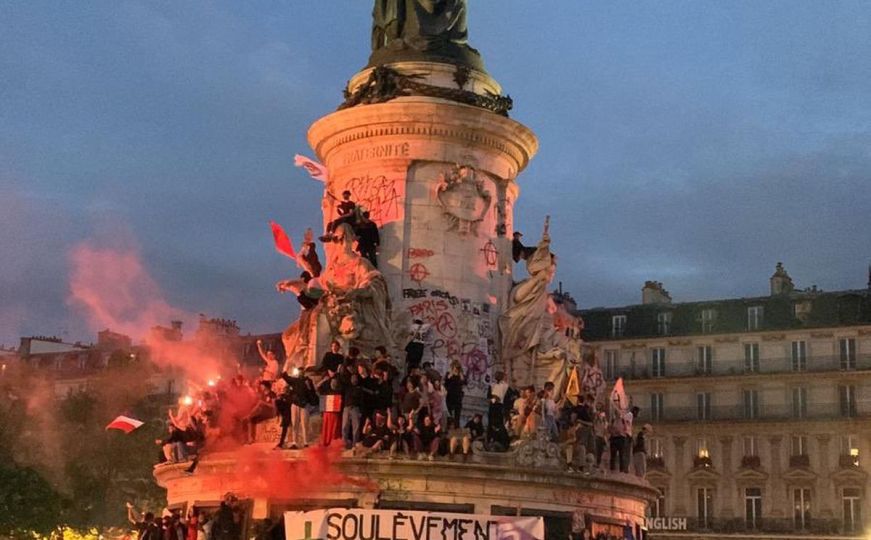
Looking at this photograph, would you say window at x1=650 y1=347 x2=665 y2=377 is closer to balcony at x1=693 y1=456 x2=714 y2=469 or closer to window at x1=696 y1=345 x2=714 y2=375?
window at x1=696 y1=345 x2=714 y2=375

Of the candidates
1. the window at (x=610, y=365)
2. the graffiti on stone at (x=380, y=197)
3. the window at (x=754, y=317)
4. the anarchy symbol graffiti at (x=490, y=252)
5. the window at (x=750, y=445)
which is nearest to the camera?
the graffiti on stone at (x=380, y=197)

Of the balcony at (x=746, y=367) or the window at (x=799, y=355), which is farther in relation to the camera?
the window at (x=799, y=355)

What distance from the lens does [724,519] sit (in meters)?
65.2

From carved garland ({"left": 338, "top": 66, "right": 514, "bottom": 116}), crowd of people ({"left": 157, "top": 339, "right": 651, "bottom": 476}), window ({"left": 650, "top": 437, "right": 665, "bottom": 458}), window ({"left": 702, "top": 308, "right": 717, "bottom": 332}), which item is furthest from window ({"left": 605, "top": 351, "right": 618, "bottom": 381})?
crowd of people ({"left": 157, "top": 339, "right": 651, "bottom": 476})

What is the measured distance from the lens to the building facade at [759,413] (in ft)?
208

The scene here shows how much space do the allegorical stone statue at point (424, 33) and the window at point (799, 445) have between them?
39720 mm

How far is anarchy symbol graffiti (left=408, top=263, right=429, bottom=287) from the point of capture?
28.7 meters

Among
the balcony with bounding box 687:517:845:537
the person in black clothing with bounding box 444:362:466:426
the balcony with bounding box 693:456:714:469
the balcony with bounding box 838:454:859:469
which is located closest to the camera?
the person in black clothing with bounding box 444:362:466:426

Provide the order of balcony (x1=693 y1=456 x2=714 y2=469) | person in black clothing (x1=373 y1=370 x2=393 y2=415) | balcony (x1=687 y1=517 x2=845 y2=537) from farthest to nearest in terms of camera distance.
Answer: balcony (x1=693 y1=456 x2=714 y2=469) → balcony (x1=687 y1=517 x2=845 y2=537) → person in black clothing (x1=373 y1=370 x2=393 y2=415)

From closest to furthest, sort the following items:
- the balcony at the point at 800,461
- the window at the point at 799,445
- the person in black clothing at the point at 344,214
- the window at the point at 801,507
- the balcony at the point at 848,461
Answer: the person in black clothing at the point at 344,214 < the balcony at the point at 848,461 < the window at the point at 801,507 < the balcony at the point at 800,461 < the window at the point at 799,445

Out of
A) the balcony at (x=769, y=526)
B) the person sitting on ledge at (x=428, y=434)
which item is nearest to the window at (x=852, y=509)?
the balcony at (x=769, y=526)

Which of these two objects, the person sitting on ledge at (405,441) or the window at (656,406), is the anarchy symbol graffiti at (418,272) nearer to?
the person sitting on ledge at (405,441)

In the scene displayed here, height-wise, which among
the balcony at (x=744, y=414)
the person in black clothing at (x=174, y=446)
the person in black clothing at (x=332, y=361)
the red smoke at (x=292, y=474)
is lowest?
the red smoke at (x=292, y=474)

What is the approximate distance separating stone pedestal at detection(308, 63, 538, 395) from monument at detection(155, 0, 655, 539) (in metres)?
0.03
